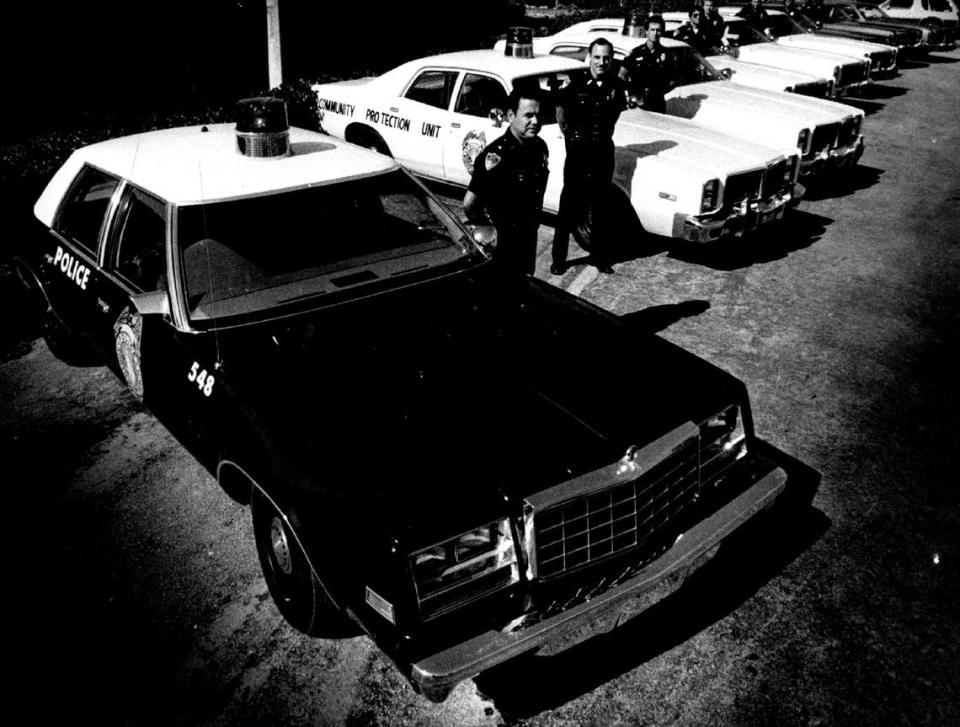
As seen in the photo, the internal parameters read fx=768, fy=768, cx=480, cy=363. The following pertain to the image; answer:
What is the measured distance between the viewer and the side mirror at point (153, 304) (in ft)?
11.0

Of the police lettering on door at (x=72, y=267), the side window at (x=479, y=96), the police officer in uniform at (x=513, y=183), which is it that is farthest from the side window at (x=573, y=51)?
the police lettering on door at (x=72, y=267)

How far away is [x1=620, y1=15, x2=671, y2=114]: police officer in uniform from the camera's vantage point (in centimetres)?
816

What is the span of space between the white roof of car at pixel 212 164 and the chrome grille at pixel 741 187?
11.4ft

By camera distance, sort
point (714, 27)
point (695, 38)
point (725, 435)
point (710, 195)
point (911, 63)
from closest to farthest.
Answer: point (725, 435) < point (710, 195) < point (695, 38) < point (714, 27) < point (911, 63)

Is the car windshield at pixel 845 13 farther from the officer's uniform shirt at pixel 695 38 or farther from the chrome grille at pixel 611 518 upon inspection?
the chrome grille at pixel 611 518

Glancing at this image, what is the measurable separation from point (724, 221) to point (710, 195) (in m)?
0.25

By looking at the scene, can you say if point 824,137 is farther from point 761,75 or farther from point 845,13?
point 845,13

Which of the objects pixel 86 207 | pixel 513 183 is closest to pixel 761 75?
pixel 513 183

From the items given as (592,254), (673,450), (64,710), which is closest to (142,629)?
(64,710)

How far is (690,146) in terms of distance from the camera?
22.7ft

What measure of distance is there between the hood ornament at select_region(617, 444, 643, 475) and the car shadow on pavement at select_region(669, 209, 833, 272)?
4.68 metres

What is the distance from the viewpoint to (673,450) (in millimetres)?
2844

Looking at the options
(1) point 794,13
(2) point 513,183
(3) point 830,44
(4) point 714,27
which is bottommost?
(2) point 513,183

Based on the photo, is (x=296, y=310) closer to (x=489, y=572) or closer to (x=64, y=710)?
(x=489, y=572)
